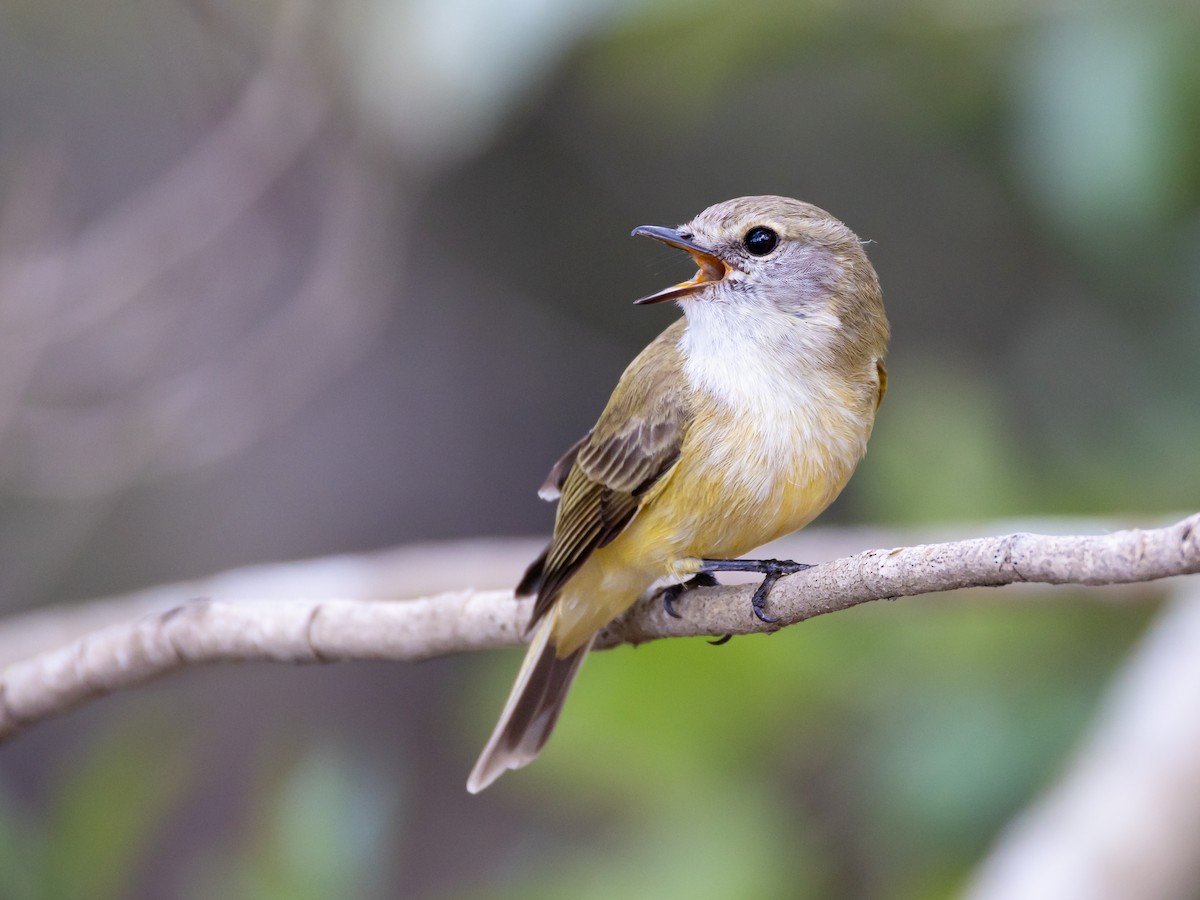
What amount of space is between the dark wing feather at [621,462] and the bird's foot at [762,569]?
0.19m

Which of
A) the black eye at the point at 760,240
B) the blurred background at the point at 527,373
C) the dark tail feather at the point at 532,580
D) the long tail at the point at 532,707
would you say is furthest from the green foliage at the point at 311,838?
the black eye at the point at 760,240

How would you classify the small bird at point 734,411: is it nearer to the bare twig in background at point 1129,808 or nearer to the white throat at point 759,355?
the white throat at point 759,355

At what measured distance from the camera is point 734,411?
247cm

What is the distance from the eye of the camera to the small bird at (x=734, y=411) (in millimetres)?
2408

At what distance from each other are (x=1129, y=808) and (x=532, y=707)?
138cm

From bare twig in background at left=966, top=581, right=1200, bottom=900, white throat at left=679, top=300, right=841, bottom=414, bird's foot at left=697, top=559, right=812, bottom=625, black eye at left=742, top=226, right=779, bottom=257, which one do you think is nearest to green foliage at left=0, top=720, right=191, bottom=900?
bird's foot at left=697, top=559, right=812, bottom=625

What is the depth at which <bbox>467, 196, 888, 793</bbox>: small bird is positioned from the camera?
241cm

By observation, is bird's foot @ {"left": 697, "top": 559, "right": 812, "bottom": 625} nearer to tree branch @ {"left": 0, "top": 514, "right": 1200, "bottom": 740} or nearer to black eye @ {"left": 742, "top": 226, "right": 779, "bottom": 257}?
tree branch @ {"left": 0, "top": 514, "right": 1200, "bottom": 740}

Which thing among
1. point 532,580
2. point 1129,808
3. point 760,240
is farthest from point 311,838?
point 1129,808

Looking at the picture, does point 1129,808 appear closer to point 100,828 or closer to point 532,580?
point 532,580

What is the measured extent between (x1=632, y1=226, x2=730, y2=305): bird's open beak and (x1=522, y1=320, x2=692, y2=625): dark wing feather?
16cm

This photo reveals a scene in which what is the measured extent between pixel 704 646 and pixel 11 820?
1.76m

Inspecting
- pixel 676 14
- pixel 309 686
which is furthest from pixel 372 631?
pixel 309 686

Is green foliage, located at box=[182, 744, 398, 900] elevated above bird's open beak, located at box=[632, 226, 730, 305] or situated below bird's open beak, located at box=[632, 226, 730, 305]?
below
